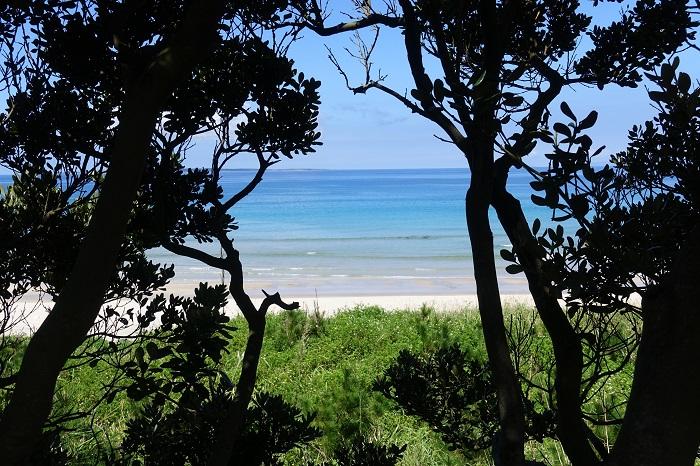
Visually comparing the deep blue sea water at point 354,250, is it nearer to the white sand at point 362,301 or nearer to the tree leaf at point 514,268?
the white sand at point 362,301

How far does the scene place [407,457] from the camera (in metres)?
5.42

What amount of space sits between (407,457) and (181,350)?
3120 mm

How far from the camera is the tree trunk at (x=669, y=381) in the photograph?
161 cm

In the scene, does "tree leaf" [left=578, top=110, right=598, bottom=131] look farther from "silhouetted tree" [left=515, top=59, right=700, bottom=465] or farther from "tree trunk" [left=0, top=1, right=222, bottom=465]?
"tree trunk" [left=0, top=1, right=222, bottom=465]

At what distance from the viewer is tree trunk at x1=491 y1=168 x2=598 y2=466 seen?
2.47m

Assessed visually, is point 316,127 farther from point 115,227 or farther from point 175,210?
point 115,227

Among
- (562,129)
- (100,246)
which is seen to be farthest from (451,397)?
(100,246)

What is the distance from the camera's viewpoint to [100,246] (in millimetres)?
2250

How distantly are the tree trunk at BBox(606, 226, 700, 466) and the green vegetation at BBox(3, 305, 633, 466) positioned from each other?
2202 millimetres

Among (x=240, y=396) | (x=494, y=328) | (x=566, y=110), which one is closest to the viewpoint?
(x=566, y=110)

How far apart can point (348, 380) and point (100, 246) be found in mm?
4854

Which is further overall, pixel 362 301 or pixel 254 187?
pixel 362 301

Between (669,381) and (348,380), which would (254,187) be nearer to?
(669,381)

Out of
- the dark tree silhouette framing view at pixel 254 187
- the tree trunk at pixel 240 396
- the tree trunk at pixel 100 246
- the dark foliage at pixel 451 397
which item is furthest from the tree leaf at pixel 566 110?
the dark foliage at pixel 451 397
